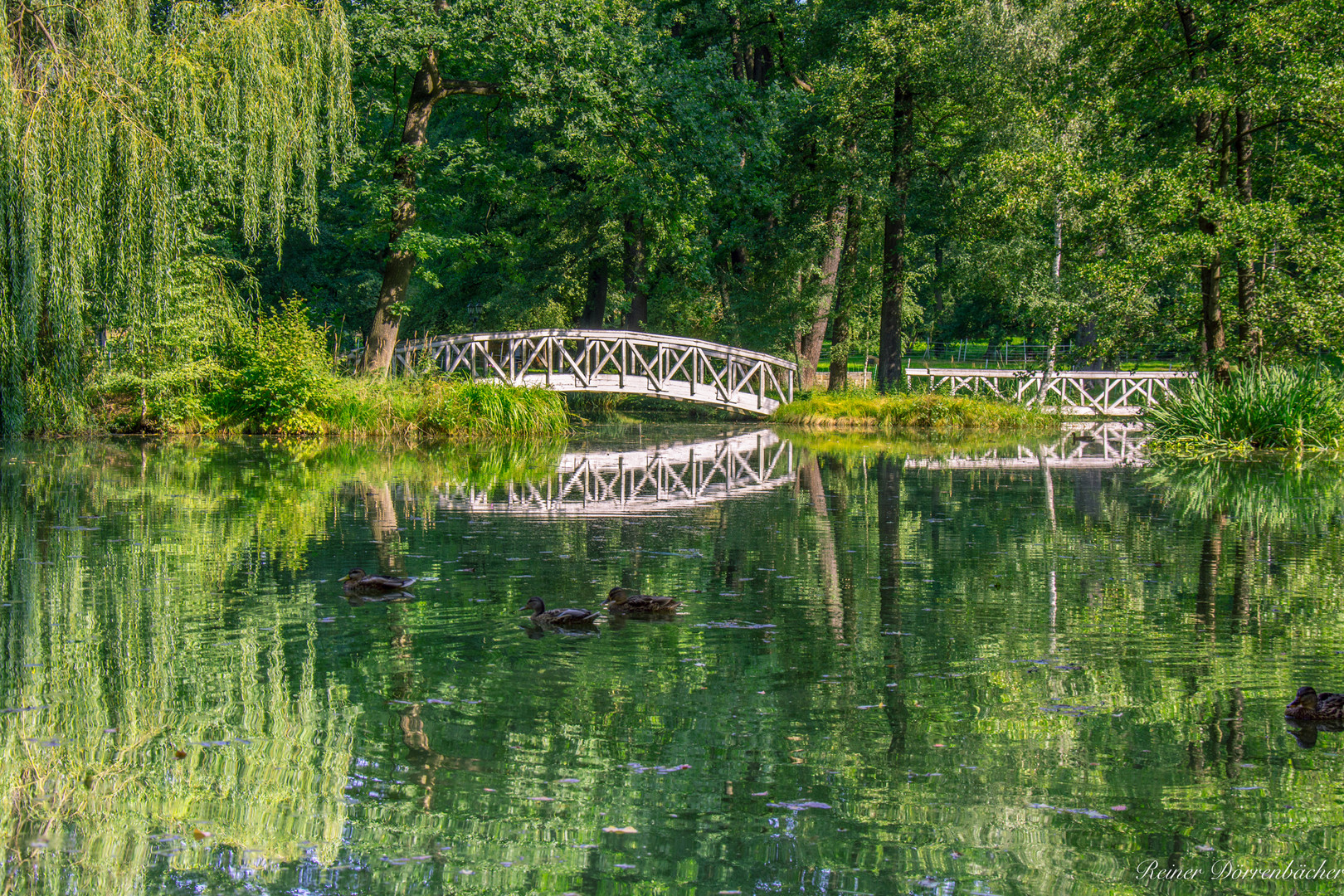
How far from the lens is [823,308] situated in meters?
30.1

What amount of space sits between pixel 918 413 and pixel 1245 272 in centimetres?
894

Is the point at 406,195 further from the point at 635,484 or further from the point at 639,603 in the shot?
the point at 639,603

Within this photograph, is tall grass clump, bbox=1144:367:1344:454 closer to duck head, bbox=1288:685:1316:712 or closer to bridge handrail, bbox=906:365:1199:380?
bridge handrail, bbox=906:365:1199:380

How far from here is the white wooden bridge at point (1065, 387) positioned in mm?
28766

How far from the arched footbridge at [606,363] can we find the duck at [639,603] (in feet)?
55.4

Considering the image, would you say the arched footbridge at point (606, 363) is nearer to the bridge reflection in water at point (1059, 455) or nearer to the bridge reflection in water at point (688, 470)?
the bridge reflection in water at point (688, 470)

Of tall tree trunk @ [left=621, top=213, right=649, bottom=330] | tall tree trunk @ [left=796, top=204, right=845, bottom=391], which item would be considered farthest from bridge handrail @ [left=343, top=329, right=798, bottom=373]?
tall tree trunk @ [left=621, top=213, right=649, bottom=330]

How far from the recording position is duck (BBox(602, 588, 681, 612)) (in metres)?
6.60

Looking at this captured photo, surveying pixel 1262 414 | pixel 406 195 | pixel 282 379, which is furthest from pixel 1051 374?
pixel 282 379

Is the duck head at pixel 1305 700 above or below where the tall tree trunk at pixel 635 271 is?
below

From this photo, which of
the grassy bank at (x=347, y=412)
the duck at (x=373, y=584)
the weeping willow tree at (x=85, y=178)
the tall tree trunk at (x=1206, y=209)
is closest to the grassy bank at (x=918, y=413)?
the tall tree trunk at (x=1206, y=209)

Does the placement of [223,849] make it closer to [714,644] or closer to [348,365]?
[714,644]

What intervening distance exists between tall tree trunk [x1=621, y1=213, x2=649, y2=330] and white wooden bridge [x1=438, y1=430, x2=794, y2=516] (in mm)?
11581

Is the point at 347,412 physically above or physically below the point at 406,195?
below
